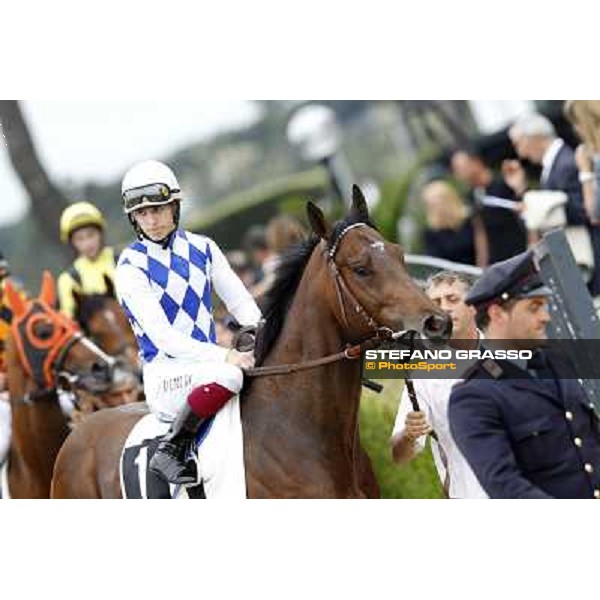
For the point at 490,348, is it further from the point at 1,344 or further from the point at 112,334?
the point at 1,344

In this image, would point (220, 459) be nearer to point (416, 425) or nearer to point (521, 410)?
point (416, 425)

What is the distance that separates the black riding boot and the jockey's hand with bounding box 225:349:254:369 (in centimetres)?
26

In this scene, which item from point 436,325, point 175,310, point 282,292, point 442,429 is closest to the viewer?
point 436,325

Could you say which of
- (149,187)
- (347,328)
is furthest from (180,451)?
(149,187)

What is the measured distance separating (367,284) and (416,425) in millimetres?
965

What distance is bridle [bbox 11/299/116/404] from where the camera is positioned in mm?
7723

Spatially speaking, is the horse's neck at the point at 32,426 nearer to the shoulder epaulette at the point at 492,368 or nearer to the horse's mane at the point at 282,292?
the horse's mane at the point at 282,292

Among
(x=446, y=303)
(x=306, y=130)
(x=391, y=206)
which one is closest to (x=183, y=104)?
(x=306, y=130)

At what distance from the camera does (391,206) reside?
22.9 feet

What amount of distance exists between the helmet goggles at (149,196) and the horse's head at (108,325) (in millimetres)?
1027

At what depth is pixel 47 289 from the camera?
25.1 feet

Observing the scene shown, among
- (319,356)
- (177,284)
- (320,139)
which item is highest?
(320,139)

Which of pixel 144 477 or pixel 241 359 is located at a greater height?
pixel 241 359

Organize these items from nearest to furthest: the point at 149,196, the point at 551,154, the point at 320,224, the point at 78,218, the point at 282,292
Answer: the point at 320,224, the point at 282,292, the point at 149,196, the point at 551,154, the point at 78,218
